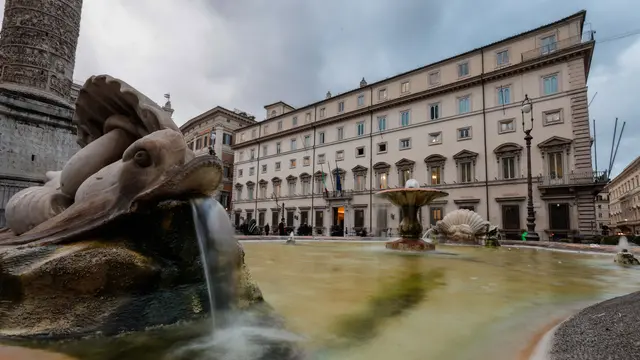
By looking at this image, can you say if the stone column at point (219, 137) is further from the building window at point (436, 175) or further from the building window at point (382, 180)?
the building window at point (436, 175)

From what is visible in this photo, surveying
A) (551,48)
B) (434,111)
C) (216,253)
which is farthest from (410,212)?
(551,48)

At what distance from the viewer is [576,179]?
21.2m

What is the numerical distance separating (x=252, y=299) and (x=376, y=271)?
2651mm

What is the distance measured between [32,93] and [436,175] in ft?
Result: 89.4

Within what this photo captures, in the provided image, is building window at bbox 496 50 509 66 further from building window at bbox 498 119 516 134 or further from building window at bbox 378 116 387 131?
building window at bbox 378 116 387 131

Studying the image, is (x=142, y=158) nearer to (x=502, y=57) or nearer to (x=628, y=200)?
(x=502, y=57)

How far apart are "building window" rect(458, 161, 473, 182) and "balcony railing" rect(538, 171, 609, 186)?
197 inches

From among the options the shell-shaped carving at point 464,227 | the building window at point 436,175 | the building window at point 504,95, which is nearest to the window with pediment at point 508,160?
the building window at point 504,95

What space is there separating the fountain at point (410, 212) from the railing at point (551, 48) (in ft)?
71.6

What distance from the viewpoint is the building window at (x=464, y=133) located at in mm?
26853

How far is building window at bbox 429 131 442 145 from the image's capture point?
28.4m

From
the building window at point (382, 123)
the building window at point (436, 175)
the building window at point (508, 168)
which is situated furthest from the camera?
the building window at point (382, 123)

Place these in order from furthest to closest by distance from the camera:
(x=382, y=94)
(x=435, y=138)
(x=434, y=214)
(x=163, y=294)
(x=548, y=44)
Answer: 1. (x=382, y=94)
2. (x=435, y=138)
3. (x=434, y=214)
4. (x=548, y=44)
5. (x=163, y=294)

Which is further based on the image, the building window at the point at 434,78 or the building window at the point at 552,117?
the building window at the point at 434,78
